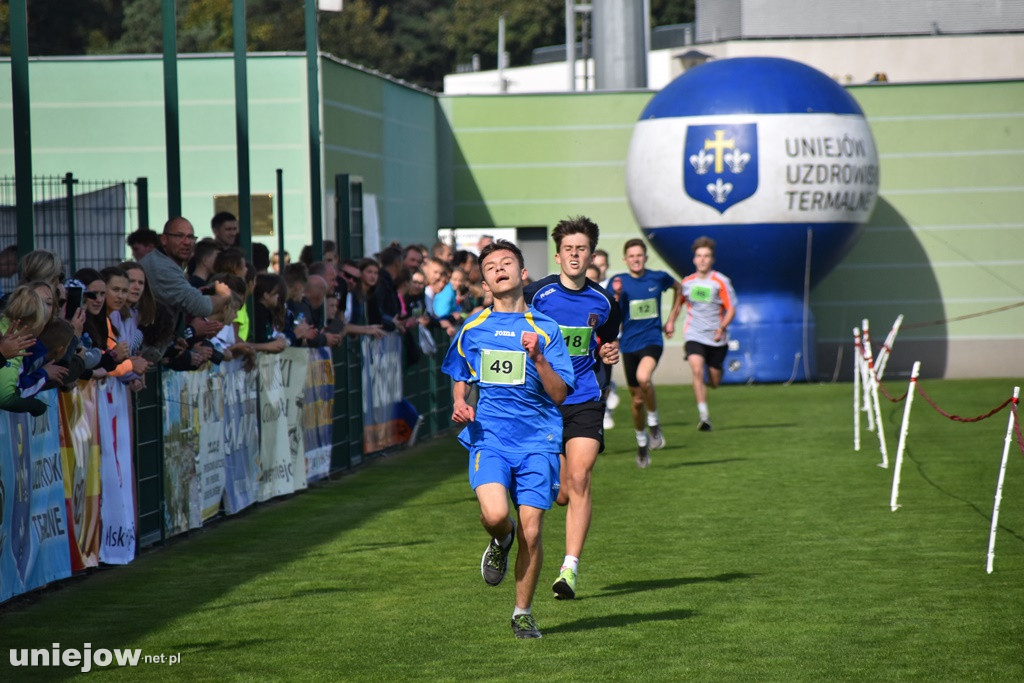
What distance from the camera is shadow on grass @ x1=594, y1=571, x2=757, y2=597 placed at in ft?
32.3

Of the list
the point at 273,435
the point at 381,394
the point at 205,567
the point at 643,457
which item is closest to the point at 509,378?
the point at 205,567

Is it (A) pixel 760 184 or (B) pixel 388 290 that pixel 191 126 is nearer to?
(B) pixel 388 290

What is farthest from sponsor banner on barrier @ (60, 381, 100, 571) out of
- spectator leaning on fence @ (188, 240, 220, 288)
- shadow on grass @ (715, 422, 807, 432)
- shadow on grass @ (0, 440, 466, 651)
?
shadow on grass @ (715, 422, 807, 432)

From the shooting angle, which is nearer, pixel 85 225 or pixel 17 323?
pixel 17 323

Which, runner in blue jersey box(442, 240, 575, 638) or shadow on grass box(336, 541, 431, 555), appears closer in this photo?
runner in blue jersey box(442, 240, 575, 638)

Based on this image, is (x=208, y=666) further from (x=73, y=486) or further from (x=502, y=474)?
(x=73, y=486)

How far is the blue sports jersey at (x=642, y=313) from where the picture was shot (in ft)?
55.8

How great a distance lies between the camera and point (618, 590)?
9.86m

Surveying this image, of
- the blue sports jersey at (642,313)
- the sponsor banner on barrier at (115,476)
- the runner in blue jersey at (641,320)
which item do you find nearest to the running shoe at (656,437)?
the runner in blue jersey at (641,320)

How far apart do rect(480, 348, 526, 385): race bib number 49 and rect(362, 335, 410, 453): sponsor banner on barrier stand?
29.7 ft

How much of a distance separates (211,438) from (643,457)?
524 centimetres

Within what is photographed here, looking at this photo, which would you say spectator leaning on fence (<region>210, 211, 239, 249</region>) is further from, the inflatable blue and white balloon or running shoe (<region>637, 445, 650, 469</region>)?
the inflatable blue and white balloon

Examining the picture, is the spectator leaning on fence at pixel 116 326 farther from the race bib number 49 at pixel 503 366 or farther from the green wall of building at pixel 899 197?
the green wall of building at pixel 899 197

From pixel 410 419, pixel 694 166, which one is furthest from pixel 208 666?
pixel 694 166
